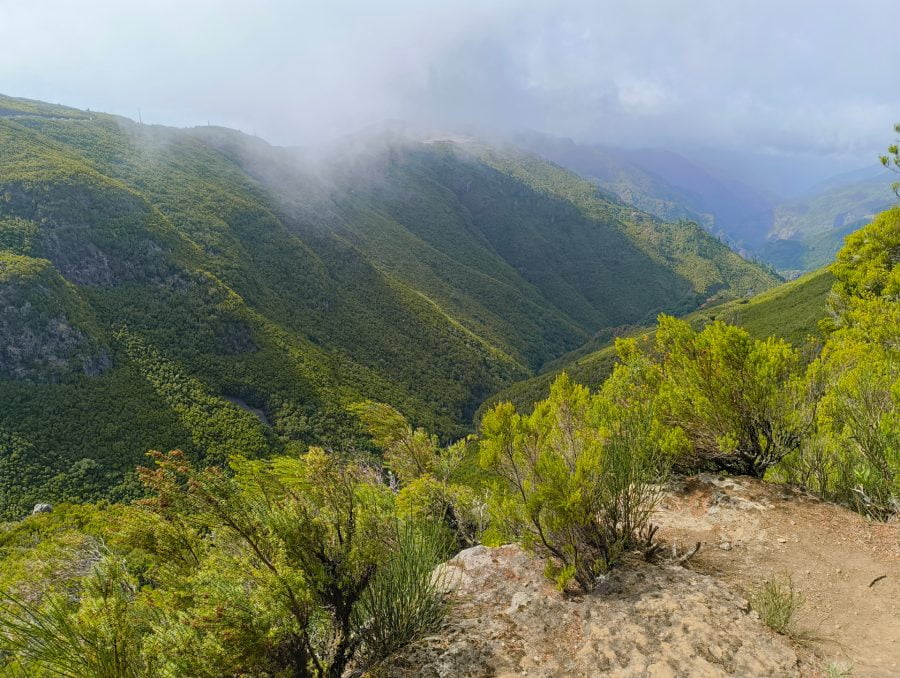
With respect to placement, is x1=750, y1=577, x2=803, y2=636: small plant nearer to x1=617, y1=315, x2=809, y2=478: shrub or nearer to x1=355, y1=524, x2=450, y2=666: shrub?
x1=355, y1=524, x2=450, y2=666: shrub

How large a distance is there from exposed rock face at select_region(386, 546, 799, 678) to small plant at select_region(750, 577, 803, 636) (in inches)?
4.5

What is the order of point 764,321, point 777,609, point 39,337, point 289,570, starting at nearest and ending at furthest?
point 289,570
point 777,609
point 39,337
point 764,321

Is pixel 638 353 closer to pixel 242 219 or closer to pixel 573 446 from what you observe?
pixel 573 446

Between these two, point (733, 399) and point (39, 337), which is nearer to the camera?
point (733, 399)

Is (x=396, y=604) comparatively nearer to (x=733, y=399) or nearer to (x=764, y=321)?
(x=733, y=399)

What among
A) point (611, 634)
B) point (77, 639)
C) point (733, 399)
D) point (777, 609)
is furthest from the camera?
point (733, 399)

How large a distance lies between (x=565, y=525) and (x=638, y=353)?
7.67 metres

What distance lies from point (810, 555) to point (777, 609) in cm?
231

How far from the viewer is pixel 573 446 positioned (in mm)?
6855

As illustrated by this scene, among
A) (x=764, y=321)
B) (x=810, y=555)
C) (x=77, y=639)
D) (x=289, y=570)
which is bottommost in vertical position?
(x=764, y=321)

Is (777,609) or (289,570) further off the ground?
(289,570)

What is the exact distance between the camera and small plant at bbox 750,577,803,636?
14.6 ft

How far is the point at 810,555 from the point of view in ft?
19.9

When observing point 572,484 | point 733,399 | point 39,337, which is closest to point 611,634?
point 572,484
